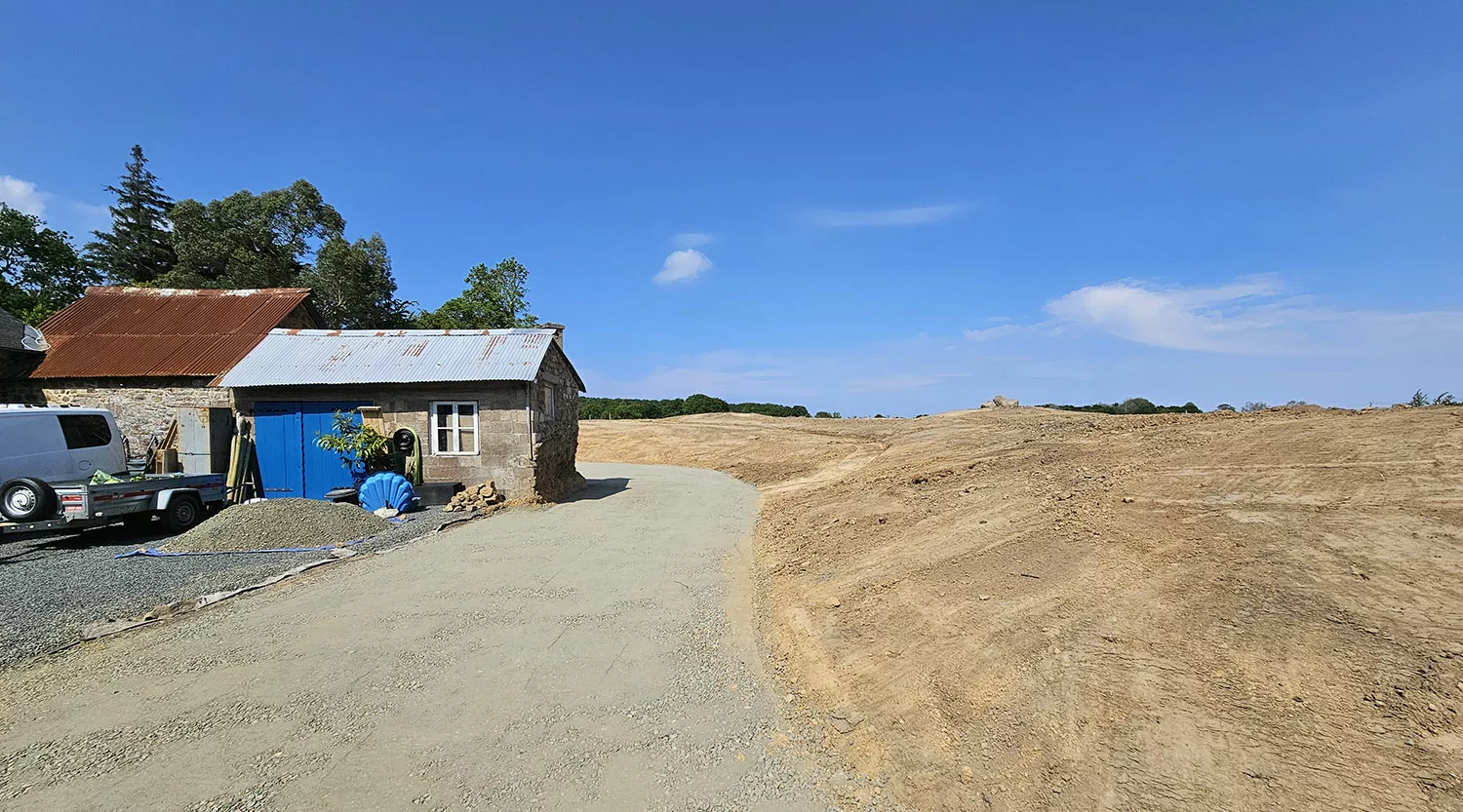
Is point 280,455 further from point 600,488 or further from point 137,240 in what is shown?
point 137,240

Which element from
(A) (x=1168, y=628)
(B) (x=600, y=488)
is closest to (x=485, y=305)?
(B) (x=600, y=488)

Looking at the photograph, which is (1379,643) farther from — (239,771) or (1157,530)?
(239,771)

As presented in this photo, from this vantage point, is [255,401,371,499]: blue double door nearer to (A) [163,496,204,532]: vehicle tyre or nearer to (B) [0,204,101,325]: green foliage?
(A) [163,496,204,532]: vehicle tyre

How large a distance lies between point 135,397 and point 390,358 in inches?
431

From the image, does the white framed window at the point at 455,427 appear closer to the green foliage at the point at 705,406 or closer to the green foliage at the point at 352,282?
the green foliage at the point at 352,282

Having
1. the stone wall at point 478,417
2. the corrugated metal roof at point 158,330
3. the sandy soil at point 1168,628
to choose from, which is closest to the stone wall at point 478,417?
the stone wall at point 478,417

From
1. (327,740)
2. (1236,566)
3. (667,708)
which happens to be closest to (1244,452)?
(1236,566)

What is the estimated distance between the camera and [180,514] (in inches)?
466

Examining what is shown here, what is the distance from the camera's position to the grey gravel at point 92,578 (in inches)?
249

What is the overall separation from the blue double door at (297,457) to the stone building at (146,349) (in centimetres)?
618

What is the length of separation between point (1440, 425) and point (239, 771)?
11.3 meters

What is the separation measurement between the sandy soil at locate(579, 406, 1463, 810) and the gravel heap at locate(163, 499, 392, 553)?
26.0ft

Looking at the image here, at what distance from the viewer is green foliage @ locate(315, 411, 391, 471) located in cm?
1446

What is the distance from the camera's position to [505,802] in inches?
140
